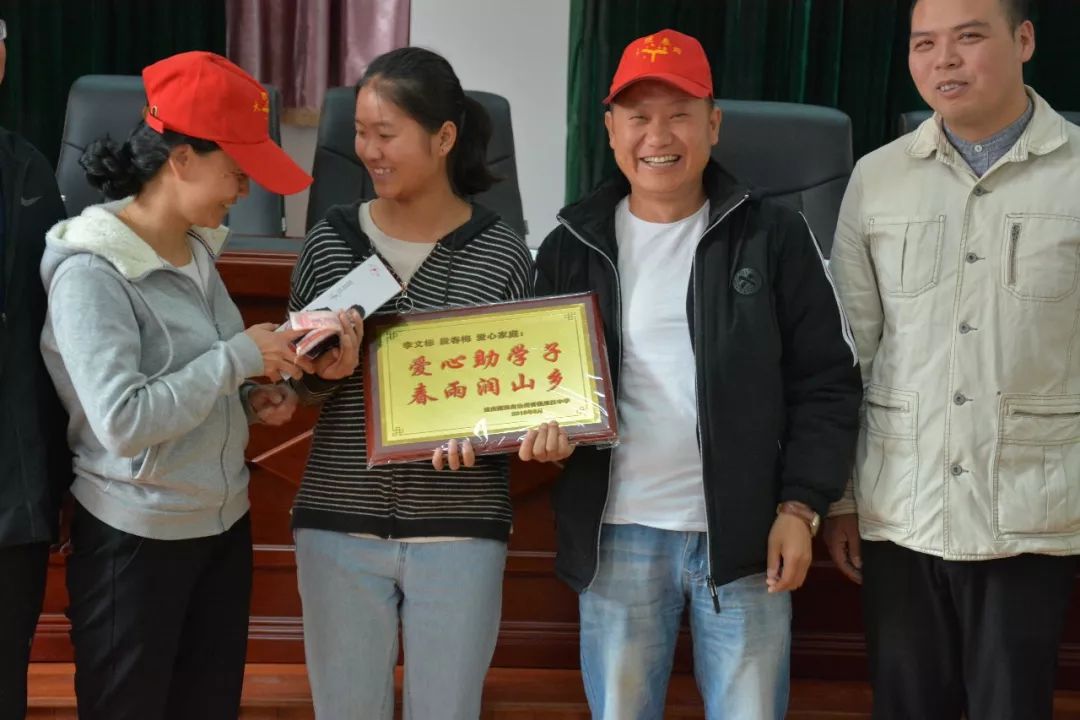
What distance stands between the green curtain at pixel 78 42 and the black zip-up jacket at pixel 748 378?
2.55 m

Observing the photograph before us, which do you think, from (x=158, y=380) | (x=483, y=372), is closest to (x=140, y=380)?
(x=158, y=380)

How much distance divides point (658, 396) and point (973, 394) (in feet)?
1.28

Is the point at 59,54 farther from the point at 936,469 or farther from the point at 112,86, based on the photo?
the point at 936,469

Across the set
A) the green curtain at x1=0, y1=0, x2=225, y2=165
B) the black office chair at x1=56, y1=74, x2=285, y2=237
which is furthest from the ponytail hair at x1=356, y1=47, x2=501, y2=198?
the green curtain at x1=0, y1=0, x2=225, y2=165

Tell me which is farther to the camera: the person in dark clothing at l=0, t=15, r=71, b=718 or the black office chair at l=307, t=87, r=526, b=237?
the black office chair at l=307, t=87, r=526, b=237

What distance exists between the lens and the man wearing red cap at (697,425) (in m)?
1.40

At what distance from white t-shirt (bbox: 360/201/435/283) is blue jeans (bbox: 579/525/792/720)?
424 millimetres

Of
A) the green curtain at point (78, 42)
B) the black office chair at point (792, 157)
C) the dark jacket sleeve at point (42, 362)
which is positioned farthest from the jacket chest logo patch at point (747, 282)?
the green curtain at point (78, 42)

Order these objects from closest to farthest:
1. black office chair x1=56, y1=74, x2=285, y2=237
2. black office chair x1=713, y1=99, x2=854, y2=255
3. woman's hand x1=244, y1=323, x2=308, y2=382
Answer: woman's hand x1=244, y1=323, x2=308, y2=382 → black office chair x1=713, y1=99, x2=854, y2=255 → black office chair x1=56, y1=74, x2=285, y2=237

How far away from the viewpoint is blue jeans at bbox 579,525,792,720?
55.2 inches

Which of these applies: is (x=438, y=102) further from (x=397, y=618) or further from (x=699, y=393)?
(x=397, y=618)

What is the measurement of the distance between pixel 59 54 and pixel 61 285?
2637 mm

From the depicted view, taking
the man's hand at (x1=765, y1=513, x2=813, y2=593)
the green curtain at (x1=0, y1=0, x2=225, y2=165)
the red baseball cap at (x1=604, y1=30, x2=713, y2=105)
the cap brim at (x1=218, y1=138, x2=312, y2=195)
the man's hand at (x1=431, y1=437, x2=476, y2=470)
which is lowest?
the man's hand at (x1=765, y1=513, x2=813, y2=593)

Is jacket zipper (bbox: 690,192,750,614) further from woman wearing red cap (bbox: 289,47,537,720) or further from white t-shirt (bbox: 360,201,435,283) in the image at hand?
white t-shirt (bbox: 360,201,435,283)
